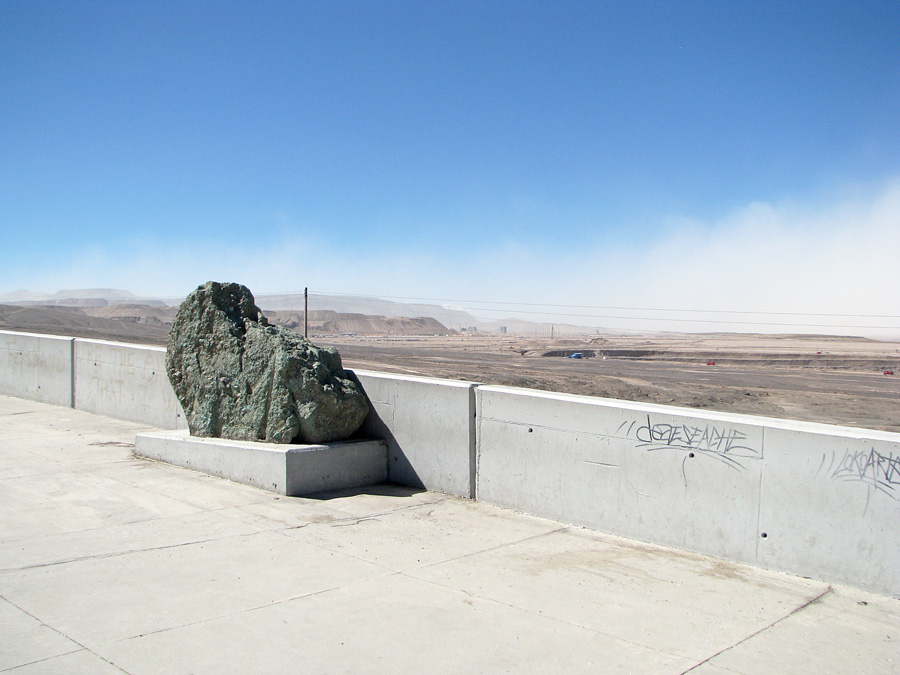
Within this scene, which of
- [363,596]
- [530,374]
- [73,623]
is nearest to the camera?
[73,623]

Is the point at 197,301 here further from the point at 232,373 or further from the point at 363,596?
the point at 363,596

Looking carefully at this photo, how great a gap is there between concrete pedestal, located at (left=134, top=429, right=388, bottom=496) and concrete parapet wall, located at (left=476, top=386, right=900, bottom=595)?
157 cm

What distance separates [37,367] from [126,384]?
12.2 ft

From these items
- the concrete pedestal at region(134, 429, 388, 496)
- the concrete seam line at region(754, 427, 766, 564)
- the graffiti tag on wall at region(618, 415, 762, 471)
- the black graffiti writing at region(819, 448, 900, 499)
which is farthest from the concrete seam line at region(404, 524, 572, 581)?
the concrete pedestal at region(134, 429, 388, 496)

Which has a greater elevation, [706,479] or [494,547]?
[706,479]

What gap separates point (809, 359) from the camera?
156 ft

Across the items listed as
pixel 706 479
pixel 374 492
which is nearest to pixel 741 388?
pixel 374 492

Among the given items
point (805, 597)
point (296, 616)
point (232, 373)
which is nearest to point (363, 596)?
point (296, 616)

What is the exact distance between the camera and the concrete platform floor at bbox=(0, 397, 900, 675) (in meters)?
4.08

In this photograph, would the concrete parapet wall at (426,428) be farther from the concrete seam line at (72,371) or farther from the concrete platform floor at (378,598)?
the concrete seam line at (72,371)

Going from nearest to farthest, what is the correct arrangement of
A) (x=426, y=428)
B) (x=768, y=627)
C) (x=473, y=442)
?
1. (x=768, y=627)
2. (x=473, y=442)
3. (x=426, y=428)

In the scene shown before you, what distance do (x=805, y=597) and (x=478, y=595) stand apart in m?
2.40

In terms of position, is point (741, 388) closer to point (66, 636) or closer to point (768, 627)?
point (768, 627)

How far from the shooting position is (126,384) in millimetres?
12508
